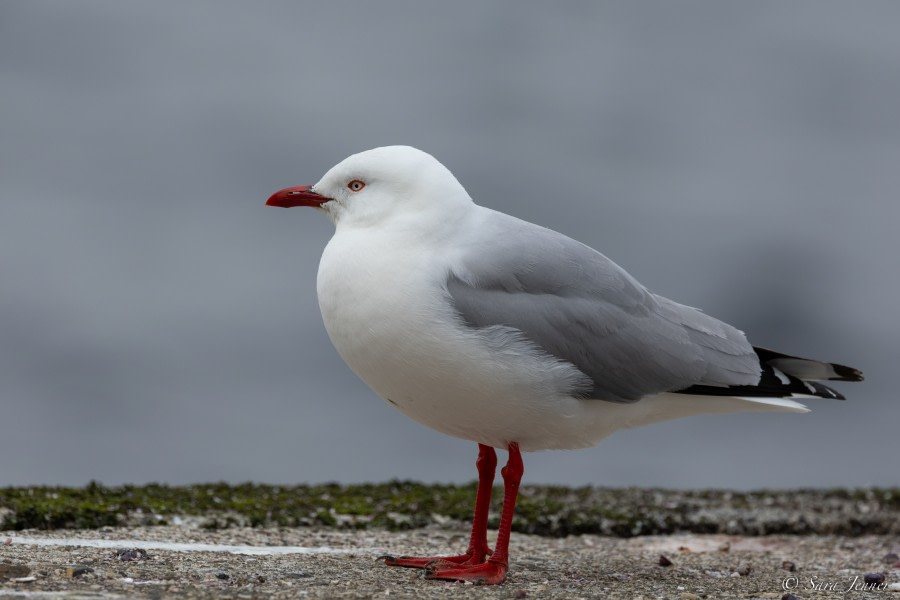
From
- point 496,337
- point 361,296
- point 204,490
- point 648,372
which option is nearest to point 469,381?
point 496,337

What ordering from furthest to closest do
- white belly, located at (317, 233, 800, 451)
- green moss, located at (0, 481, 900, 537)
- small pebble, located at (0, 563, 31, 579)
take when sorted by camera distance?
green moss, located at (0, 481, 900, 537) → white belly, located at (317, 233, 800, 451) → small pebble, located at (0, 563, 31, 579)

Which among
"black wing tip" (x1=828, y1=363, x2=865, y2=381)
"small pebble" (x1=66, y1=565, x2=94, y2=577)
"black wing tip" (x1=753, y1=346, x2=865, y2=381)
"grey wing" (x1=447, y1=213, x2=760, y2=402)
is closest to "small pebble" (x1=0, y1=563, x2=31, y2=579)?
"small pebble" (x1=66, y1=565, x2=94, y2=577)

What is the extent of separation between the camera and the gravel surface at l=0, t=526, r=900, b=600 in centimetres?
507

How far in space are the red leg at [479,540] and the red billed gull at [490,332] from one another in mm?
11

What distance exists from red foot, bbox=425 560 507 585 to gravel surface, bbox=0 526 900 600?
64mm

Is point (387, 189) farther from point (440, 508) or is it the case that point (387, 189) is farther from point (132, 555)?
point (440, 508)

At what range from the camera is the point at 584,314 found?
5938 mm

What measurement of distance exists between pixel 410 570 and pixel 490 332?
1.42 meters

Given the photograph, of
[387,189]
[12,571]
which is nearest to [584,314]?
[387,189]

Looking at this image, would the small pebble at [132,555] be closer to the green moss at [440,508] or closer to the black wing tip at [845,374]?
the green moss at [440,508]

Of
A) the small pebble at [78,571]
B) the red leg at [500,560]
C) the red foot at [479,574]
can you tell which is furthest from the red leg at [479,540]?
the small pebble at [78,571]

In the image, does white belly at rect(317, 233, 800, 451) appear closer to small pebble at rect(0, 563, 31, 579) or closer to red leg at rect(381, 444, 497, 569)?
red leg at rect(381, 444, 497, 569)

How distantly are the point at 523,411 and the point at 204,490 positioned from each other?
3.83 metres

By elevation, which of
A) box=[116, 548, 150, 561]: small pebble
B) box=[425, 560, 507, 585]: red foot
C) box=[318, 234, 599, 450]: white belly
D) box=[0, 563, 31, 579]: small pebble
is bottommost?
box=[0, 563, 31, 579]: small pebble
